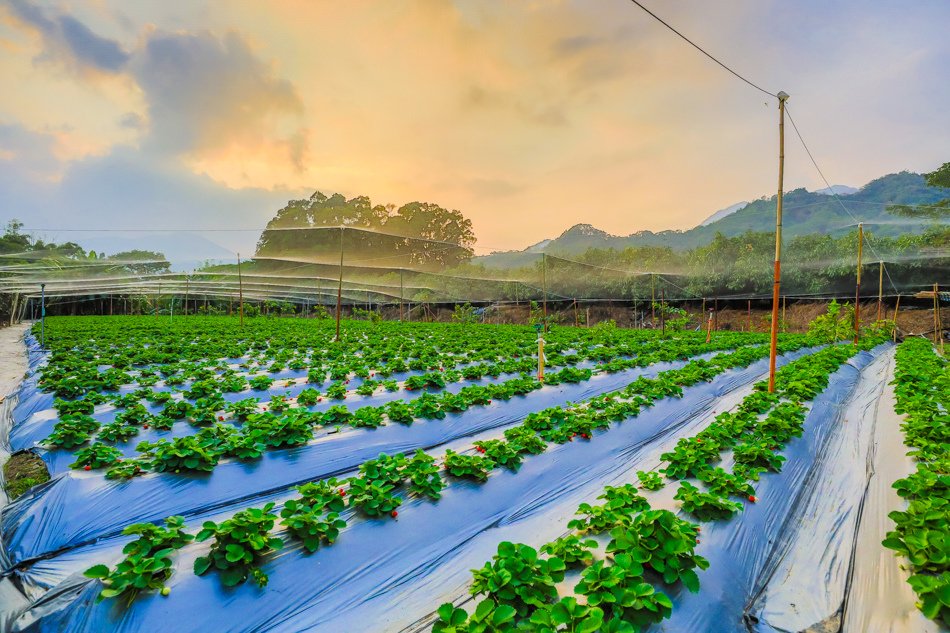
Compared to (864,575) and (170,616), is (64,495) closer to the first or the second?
(170,616)

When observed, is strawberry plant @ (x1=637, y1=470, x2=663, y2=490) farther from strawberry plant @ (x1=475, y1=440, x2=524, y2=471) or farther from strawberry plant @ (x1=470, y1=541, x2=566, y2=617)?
strawberry plant @ (x1=470, y1=541, x2=566, y2=617)

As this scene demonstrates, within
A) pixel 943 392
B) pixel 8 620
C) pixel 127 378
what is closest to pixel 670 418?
pixel 943 392

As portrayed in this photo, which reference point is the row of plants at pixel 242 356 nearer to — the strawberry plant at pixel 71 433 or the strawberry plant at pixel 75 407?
the strawberry plant at pixel 75 407

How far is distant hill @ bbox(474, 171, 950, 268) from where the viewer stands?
18498 millimetres

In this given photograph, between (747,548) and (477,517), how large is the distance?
6.81ft

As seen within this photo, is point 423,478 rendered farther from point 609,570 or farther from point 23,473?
point 23,473

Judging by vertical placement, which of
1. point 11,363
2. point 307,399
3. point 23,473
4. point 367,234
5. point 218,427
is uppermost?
point 367,234

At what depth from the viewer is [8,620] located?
7.45 ft

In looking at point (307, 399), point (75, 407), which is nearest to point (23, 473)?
point (75, 407)

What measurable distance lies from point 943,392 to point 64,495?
1170 cm

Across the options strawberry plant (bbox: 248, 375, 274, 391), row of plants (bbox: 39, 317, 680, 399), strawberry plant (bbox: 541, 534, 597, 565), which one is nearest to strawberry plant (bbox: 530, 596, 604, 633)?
strawberry plant (bbox: 541, 534, 597, 565)

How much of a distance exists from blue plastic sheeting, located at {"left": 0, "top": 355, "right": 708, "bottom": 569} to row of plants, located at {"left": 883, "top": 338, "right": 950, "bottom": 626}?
4.46m

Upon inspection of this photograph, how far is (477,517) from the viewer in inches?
149

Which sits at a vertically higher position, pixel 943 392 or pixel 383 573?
pixel 943 392
